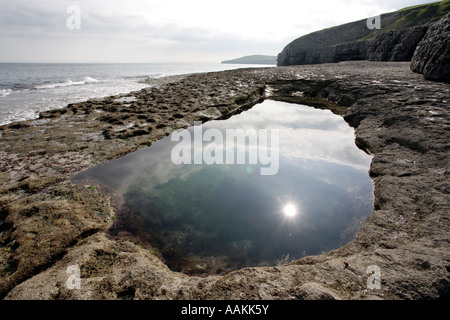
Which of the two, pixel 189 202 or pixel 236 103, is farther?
pixel 236 103

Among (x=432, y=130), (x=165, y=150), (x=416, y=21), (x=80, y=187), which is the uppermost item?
(x=416, y=21)

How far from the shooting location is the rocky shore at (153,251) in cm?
280

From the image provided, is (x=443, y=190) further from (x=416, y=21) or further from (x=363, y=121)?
(x=416, y=21)

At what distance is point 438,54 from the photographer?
13.2 m

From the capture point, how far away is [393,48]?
36.0m

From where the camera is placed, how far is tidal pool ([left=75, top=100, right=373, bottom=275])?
419 centimetres

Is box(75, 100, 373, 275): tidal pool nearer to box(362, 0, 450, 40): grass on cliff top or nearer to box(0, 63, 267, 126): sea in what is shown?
box(0, 63, 267, 126): sea

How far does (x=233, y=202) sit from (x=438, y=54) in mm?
17068

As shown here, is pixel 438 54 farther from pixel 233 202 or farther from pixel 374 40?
pixel 374 40

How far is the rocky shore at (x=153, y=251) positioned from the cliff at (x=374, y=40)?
113ft

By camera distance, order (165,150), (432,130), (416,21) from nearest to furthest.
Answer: (432,130), (165,150), (416,21)
